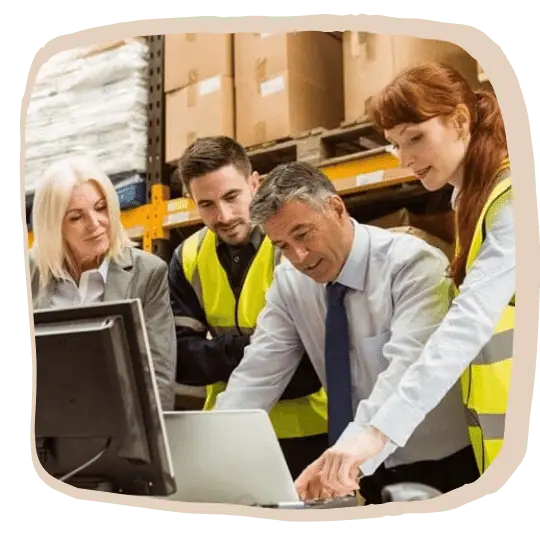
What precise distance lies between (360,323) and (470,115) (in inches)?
12.6

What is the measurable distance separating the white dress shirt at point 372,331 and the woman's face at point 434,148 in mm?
95

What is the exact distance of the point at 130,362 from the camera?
111cm

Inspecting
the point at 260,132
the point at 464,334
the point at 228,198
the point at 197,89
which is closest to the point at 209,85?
the point at 197,89

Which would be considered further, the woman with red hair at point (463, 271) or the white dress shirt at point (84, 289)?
the white dress shirt at point (84, 289)

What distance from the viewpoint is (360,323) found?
1.17 metres

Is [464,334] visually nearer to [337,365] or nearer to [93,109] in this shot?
[337,365]

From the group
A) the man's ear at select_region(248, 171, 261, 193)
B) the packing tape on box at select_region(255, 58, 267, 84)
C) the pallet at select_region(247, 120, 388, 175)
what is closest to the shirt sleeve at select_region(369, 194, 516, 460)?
the pallet at select_region(247, 120, 388, 175)

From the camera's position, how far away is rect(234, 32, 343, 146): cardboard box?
1.24m

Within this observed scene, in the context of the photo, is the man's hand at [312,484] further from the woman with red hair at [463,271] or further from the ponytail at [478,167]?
the ponytail at [478,167]

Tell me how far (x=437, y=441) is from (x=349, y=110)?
49cm

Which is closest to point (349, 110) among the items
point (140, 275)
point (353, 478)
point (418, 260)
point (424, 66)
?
point (424, 66)

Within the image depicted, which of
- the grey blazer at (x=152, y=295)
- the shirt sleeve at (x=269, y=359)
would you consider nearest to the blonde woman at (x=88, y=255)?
the grey blazer at (x=152, y=295)

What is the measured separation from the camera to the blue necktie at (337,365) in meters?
1.16

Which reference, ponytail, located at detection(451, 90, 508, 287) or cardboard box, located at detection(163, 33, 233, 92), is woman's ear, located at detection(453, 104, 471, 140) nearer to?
ponytail, located at detection(451, 90, 508, 287)
